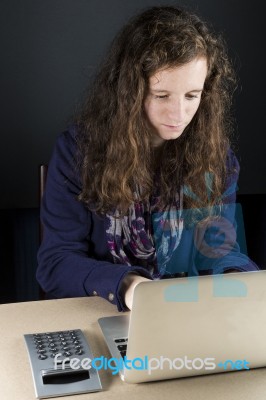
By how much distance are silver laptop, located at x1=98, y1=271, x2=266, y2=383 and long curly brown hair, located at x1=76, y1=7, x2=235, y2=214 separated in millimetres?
563

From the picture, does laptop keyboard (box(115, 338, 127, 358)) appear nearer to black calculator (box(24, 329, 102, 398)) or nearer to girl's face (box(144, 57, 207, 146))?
black calculator (box(24, 329, 102, 398))

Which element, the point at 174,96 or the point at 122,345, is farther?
the point at 174,96

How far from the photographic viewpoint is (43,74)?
88.8 inches

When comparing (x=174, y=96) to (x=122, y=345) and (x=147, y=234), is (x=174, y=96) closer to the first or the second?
(x=147, y=234)

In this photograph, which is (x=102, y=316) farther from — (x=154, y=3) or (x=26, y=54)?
(x=154, y=3)

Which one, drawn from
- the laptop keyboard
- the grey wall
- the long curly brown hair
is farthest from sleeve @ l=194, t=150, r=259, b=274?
the grey wall

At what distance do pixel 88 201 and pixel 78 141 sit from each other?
0.51ft

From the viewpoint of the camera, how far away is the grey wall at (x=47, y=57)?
2.21 metres

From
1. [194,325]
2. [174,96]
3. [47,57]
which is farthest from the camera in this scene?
[47,57]

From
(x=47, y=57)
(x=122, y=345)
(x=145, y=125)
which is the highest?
(x=47, y=57)

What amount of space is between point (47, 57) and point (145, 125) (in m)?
0.85

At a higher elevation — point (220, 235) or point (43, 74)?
point (43, 74)

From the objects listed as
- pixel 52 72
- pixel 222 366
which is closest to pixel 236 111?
pixel 52 72

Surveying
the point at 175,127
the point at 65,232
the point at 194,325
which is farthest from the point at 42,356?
the point at 175,127
